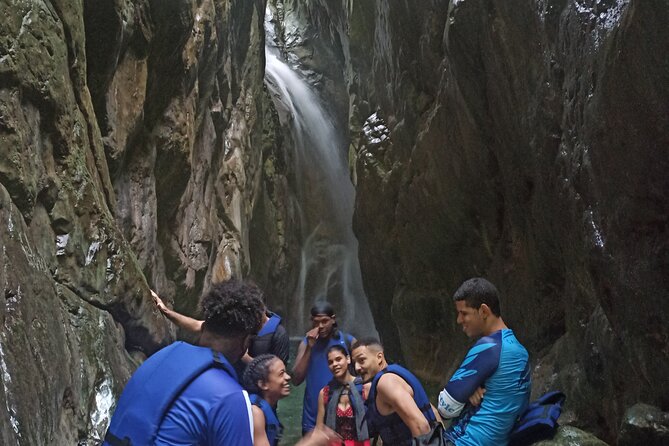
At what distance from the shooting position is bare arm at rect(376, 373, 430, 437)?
132 inches

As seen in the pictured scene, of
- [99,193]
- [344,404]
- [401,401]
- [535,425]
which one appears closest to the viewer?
[401,401]

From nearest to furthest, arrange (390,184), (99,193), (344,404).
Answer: (344,404)
(99,193)
(390,184)

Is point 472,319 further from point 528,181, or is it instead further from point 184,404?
point 528,181

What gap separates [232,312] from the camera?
2.81 metres

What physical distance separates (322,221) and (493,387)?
19.2 m

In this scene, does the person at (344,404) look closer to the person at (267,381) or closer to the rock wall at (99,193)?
the person at (267,381)

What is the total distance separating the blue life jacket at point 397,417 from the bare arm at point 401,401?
0.04m

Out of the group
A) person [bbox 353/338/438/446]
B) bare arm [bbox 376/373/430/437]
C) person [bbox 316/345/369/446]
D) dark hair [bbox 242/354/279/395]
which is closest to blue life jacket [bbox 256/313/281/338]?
person [bbox 316/345/369/446]

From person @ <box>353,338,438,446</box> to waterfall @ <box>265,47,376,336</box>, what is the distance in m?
17.3

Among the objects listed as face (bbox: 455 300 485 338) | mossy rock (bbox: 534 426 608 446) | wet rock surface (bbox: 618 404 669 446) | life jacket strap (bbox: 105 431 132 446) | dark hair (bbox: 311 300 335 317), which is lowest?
wet rock surface (bbox: 618 404 669 446)

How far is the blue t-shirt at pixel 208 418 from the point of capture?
2449 mm

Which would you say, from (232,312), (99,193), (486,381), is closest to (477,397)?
(486,381)

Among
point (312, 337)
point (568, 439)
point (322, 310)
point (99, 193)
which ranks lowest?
point (568, 439)

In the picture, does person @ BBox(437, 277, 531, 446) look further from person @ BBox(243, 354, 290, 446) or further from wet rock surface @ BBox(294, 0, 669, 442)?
wet rock surface @ BBox(294, 0, 669, 442)
